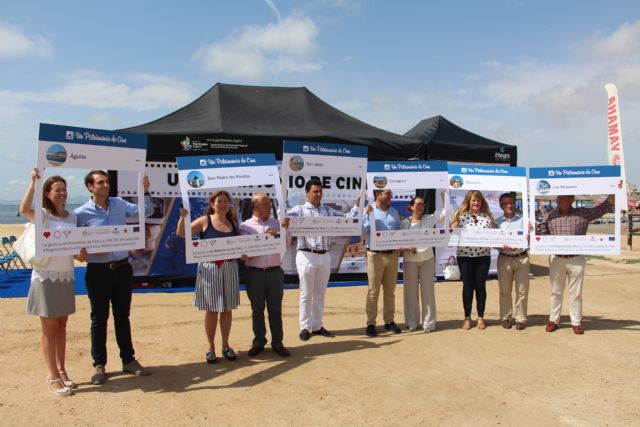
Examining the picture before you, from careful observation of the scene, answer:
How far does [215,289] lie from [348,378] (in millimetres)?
1411

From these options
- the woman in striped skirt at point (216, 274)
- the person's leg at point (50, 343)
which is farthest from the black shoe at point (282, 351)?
the person's leg at point (50, 343)

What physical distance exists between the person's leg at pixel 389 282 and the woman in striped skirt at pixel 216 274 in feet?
6.22

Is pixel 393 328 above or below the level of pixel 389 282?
below

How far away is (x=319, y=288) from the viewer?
5207mm

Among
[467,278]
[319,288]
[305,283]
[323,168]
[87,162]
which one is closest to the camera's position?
[87,162]

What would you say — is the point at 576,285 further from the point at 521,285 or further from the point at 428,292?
the point at 428,292

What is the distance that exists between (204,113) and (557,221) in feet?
19.8

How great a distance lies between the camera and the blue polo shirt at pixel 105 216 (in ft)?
12.6

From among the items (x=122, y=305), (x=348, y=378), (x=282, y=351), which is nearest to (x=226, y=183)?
(x=122, y=305)

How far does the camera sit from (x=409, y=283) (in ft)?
18.3

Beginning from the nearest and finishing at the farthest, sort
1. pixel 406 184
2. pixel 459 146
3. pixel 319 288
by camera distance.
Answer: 1. pixel 319 288
2. pixel 406 184
3. pixel 459 146

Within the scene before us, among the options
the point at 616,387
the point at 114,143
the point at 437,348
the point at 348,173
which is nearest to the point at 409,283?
the point at 437,348

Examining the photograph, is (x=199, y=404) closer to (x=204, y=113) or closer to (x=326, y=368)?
(x=326, y=368)

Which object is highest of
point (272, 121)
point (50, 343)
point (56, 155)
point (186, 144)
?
point (272, 121)
